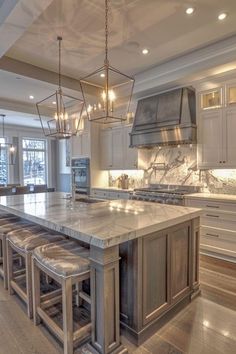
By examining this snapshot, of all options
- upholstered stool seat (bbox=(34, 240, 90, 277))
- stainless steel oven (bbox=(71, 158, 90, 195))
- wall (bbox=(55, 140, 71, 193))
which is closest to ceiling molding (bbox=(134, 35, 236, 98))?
stainless steel oven (bbox=(71, 158, 90, 195))

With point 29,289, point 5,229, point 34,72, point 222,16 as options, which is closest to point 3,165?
point 34,72

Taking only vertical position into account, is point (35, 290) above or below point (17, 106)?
below

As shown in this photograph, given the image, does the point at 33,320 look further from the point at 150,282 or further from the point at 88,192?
the point at 88,192

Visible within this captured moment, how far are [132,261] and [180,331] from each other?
2.62 ft

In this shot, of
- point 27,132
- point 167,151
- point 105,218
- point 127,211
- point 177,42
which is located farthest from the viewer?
point 27,132

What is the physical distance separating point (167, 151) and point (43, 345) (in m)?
3.95

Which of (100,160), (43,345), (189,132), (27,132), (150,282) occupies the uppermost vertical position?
(27,132)

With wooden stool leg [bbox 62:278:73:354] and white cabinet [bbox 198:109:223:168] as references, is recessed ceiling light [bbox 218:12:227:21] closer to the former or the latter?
white cabinet [bbox 198:109:223:168]

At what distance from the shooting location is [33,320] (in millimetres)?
2131

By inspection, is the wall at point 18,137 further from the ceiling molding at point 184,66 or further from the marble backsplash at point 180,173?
the ceiling molding at point 184,66

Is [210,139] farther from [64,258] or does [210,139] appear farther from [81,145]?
[81,145]

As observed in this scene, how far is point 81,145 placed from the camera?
20.3 ft

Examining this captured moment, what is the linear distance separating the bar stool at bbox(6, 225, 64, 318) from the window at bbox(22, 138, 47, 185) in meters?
6.33

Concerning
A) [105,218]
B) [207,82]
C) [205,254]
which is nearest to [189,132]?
[207,82]
